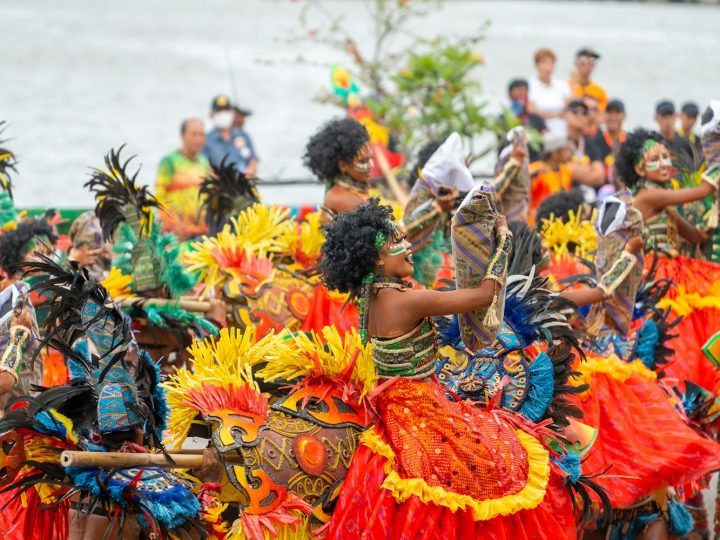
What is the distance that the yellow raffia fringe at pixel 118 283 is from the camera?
709 centimetres

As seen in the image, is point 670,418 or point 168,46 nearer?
point 670,418

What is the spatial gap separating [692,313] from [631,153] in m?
1.05

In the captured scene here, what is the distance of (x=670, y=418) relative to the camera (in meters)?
6.29

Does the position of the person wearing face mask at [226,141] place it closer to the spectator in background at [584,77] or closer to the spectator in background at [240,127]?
the spectator in background at [240,127]

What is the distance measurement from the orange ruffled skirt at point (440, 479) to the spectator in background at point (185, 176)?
19.6ft

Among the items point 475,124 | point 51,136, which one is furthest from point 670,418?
point 51,136

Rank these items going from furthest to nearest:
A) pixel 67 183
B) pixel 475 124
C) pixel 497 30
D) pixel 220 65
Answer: pixel 497 30, pixel 220 65, pixel 67 183, pixel 475 124

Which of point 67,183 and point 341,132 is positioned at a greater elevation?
point 341,132

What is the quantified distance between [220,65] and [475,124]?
719 inches

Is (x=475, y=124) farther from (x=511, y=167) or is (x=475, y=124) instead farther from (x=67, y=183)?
(x=67, y=183)

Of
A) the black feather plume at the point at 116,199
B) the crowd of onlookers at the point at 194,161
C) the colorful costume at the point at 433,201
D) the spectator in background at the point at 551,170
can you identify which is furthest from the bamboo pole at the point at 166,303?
the spectator in background at the point at 551,170

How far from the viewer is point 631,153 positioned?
7824mm

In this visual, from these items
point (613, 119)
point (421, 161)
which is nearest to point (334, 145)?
point (421, 161)

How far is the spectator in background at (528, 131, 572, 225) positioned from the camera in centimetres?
1098
